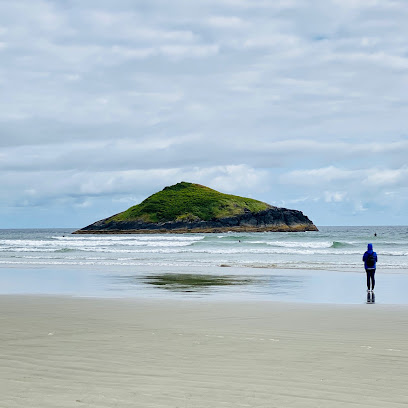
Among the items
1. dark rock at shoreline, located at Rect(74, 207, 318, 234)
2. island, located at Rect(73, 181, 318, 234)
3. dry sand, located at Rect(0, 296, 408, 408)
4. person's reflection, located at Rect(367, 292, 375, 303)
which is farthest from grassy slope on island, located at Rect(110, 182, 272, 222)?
dry sand, located at Rect(0, 296, 408, 408)

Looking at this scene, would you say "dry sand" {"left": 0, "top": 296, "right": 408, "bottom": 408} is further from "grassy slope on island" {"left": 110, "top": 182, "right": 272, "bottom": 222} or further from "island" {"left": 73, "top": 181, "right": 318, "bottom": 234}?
"grassy slope on island" {"left": 110, "top": 182, "right": 272, "bottom": 222}

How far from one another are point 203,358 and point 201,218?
15051 centimetres

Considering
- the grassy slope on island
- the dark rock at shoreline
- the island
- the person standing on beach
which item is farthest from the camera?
the grassy slope on island

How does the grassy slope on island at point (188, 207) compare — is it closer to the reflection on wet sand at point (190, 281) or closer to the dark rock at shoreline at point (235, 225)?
the dark rock at shoreline at point (235, 225)

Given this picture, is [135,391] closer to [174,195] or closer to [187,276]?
[187,276]

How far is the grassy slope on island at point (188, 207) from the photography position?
527 ft

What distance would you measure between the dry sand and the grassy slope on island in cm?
14597

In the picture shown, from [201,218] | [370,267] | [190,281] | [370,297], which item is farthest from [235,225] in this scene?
[370,297]

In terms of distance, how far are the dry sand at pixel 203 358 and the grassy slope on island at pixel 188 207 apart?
146 meters

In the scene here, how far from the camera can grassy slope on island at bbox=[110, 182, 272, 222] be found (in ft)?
527

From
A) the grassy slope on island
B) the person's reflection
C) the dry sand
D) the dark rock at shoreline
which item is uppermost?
the grassy slope on island

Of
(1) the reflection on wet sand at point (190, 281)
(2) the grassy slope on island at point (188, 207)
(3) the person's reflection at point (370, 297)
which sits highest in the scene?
(2) the grassy slope on island at point (188, 207)

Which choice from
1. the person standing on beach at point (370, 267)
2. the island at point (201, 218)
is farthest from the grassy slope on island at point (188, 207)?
the person standing on beach at point (370, 267)

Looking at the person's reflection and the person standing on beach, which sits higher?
→ the person standing on beach
